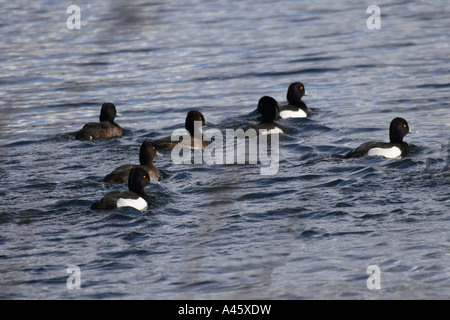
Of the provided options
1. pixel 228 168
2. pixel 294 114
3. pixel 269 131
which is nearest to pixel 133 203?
pixel 228 168

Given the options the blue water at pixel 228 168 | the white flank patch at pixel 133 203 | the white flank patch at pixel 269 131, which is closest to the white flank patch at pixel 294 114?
the blue water at pixel 228 168

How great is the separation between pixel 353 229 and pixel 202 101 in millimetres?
8550

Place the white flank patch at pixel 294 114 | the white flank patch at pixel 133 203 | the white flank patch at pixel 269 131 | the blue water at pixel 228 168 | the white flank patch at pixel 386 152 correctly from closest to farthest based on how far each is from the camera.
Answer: the blue water at pixel 228 168 < the white flank patch at pixel 133 203 < the white flank patch at pixel 386 152 < the white flank patch at pixel 269 131 < the white flank patch at pixel 294 114

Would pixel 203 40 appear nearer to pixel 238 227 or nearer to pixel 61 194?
pixel 61 194

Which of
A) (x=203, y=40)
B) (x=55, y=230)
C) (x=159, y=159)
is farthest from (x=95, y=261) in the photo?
(x=203, y=40)

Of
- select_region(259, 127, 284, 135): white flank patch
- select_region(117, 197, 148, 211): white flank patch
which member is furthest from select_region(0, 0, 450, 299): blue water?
select_region(259, 127, 284, 135): white flank patch

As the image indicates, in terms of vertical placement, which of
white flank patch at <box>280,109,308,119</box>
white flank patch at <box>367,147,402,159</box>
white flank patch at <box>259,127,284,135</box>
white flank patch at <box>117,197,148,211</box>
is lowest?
white flank patch at <box>117,197,148,211</box>

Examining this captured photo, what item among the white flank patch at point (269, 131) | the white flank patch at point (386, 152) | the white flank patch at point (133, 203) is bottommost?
the white flank patch at point (133, 203)

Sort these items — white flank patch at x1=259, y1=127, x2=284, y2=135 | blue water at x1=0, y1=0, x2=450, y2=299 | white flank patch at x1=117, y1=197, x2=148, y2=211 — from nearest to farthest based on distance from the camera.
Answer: blue water at x1=0, y1=0, x2=450, y2=299
white flank patch at x1=117, y1=197, x2=148, y2=211
white flank patch at x1=259, y1=127, x2=284, y2=135

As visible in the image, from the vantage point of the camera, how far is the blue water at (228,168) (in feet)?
24.7

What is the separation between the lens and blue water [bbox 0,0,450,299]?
7.52m

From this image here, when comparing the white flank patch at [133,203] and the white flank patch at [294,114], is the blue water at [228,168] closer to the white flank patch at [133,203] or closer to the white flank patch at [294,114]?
the white flank patch at [133,203]

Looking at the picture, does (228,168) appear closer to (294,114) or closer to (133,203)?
(133,203)

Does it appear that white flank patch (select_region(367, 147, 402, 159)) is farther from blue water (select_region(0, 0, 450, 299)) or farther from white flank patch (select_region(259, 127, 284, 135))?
white flank patch (select_region(259, 127, 284, 135))
